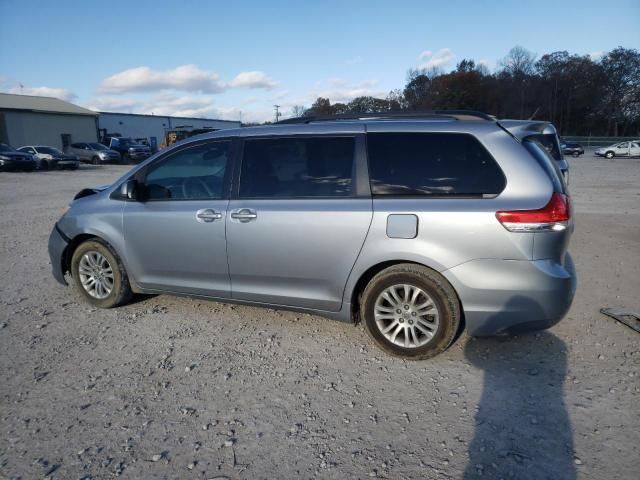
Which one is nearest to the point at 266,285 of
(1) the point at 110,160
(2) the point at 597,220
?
(2) the point at 597,220

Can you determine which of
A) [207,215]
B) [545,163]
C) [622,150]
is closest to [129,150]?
[207,215]

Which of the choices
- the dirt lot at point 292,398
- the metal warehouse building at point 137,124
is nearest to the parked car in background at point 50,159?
the metal warehouse building at point 137,124

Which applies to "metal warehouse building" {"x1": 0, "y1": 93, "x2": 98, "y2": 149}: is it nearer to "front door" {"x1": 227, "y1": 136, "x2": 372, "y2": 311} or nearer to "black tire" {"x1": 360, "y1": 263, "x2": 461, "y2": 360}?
"front door" {"x1": 227, "y1": 136, "x2": 372, "y2": 311}

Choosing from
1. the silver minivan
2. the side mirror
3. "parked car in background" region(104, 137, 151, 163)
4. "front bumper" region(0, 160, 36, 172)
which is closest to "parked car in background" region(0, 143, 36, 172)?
"front bumper" region(0, 160, 36, 172)

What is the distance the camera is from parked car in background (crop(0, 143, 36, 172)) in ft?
79.9

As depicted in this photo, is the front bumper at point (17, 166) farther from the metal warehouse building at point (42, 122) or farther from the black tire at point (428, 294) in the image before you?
the black tire at point (428, 294)

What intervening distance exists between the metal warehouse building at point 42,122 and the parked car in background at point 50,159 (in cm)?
1576

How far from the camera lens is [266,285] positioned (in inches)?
151

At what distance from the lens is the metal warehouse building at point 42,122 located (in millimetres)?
39375

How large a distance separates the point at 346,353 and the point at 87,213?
2.98 m

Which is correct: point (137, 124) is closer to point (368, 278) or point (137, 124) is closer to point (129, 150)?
point (129, 150)

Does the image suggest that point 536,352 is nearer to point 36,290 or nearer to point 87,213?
point 87,213

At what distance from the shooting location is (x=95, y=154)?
32656 mm

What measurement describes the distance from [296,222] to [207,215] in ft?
2.81
